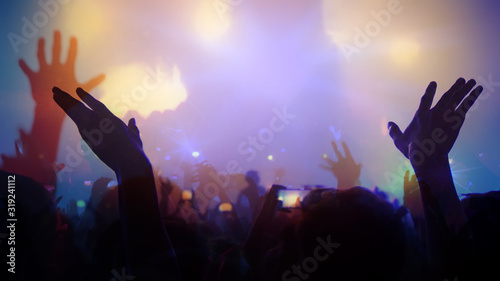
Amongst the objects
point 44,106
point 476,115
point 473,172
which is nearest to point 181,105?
point 44,106

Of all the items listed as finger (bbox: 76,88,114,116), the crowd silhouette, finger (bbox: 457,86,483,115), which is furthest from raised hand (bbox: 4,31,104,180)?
finger (bbox: 457,86,483,115)

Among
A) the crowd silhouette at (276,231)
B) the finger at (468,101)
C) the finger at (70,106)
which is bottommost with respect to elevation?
the crowd silhouette at (276,231)

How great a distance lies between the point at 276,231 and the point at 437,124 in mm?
1122

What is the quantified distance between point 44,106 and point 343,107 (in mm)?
10718

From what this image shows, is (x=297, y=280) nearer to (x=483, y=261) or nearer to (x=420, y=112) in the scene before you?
(x=483, y=261)

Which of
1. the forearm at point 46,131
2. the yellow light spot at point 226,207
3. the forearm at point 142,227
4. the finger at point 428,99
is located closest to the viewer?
the forearm at point 142,227

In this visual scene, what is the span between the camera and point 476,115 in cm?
909

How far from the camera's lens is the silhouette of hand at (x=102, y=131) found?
0.98 metres

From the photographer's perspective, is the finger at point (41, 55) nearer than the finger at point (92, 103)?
No

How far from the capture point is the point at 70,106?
3.15 ft

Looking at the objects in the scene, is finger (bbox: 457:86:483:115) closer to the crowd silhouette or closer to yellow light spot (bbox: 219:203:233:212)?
the crowd silhouette

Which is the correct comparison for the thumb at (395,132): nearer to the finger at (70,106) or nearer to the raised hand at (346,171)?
the finger at (70,106)

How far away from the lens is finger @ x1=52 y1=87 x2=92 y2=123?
95cm

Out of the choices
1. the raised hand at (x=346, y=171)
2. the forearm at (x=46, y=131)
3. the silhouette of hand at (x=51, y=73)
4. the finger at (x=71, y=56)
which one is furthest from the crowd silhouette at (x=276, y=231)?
the finger at (x=71, y=56)
